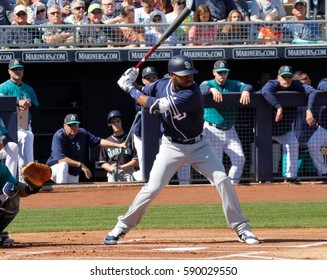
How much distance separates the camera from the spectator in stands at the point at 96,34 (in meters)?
15.5

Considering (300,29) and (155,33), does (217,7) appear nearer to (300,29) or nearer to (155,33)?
(155,33)

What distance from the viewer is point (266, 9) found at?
54.5ft

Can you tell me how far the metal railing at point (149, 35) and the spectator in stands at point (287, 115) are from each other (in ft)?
3.99

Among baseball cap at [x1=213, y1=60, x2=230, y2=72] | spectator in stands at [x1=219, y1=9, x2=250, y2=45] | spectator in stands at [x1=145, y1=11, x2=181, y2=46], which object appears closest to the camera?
baseball cap at [x1=213, y1=60, x2=230, y2=72]

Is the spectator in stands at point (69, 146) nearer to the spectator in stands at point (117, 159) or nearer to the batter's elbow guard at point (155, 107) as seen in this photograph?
the spectator in stands at point (117, 159)

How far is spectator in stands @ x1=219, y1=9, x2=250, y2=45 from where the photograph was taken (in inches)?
618

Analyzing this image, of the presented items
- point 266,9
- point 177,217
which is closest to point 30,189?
point 177,217

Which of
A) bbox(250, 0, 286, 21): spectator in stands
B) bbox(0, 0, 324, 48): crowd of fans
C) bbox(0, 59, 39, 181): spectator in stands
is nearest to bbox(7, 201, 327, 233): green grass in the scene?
bbox(0, 59, 39, 181): spectator in stands

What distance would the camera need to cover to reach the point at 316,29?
629 inches

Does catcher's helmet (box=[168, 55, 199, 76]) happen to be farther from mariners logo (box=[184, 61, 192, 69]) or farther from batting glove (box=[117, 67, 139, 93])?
batting glove (box=[117, 67, 139, 93])

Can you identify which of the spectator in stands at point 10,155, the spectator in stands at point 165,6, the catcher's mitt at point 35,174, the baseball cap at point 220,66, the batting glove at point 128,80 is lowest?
the spectator in stands at point 10,155

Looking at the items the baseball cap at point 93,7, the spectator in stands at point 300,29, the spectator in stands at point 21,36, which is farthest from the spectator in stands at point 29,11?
the spectator in stands at point 300,29

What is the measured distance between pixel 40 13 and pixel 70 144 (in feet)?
8.49

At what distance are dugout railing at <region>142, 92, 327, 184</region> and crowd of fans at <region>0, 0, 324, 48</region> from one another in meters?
1.41
